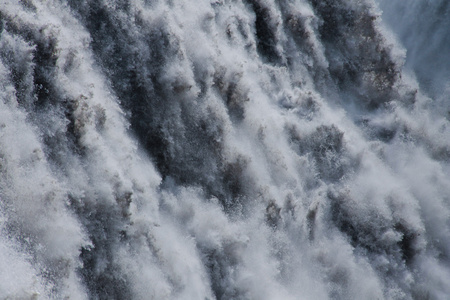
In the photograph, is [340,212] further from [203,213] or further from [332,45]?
[332,45]

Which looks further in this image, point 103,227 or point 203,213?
point 203,213

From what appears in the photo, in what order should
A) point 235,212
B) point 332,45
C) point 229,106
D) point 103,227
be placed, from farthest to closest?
point 332,45 → point 229,106 → point 235,212 → point 103,227

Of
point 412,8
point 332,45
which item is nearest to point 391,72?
point 332,45

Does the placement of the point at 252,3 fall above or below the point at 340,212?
above

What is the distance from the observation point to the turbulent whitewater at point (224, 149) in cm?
482

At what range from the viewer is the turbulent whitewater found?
4824mm

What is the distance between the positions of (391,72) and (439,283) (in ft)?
16.1

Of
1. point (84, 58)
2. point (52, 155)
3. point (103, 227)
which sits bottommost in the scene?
point (103, 227)

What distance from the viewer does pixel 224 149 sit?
23.4ft

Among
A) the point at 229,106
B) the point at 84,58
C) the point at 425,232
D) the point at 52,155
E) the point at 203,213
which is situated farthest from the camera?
the point at 425,232

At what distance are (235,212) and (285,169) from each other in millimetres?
1473

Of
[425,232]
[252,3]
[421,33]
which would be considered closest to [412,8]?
[421,33]

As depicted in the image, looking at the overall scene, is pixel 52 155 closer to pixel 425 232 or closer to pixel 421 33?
pixel 425 232

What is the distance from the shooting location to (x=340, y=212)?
855cm
